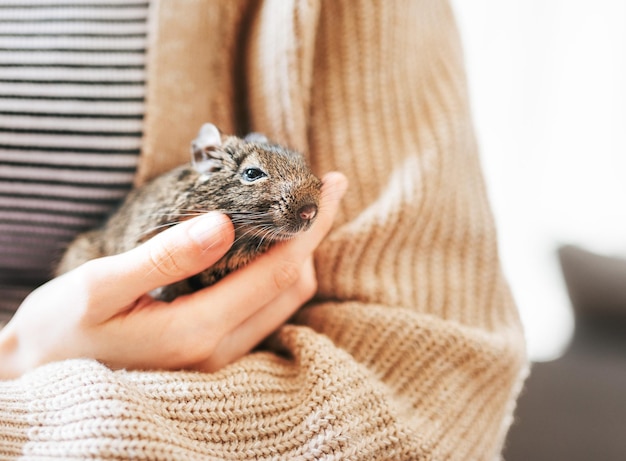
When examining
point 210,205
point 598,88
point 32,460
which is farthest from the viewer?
point 598,88

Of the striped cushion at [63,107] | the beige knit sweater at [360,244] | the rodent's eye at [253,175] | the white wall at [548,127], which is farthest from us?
the white wall at [548,127]

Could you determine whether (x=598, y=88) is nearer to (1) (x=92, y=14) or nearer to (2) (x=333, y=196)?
(2) (x=333, y=196)

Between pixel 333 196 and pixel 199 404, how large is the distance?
54cm

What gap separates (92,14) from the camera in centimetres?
129

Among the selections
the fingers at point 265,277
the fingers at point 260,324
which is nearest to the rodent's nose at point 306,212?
the fingers at point 265,277

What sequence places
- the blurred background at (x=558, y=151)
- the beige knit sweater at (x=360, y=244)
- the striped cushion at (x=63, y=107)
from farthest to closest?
1. the blurred background at (x=558, y=151)
2. the striped cushion at (x=63, y=107)
3. the beige knit sweater at (x=360, y=244)

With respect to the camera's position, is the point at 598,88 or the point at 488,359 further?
the point at 598,88

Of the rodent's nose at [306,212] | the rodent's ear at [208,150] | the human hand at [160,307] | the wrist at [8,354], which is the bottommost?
the wrist at [8,354]

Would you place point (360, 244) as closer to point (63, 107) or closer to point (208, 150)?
point (208, 150)

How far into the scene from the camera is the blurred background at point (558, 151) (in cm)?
197

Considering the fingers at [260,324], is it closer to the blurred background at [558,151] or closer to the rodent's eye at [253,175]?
the rodent's eye at [253,175]

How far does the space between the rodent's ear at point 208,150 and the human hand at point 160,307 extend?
0.18m

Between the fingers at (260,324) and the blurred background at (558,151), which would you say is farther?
the blurred background at (558,151)

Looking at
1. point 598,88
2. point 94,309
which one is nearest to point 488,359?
point 94,309
